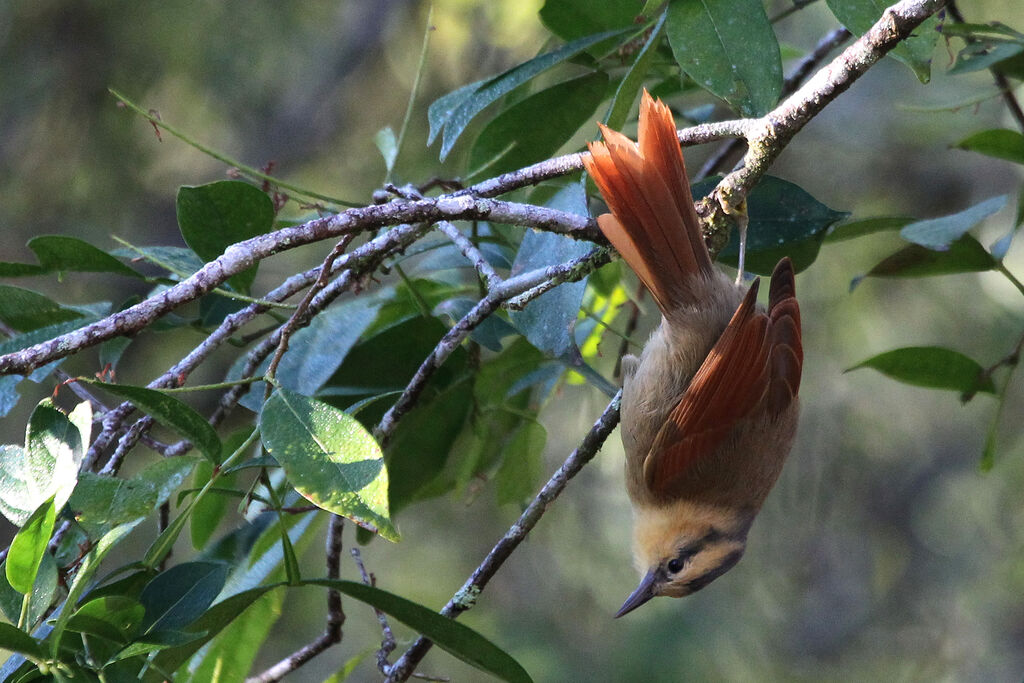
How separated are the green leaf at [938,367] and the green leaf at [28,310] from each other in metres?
1.88

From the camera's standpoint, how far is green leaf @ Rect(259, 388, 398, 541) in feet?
4.58

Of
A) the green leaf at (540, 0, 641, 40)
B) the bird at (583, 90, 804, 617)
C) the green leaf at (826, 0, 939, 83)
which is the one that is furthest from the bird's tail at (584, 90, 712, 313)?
the green leaf at (826, 0, 939, 83)

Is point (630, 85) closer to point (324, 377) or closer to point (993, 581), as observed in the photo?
point (324, 377)

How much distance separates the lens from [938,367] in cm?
235

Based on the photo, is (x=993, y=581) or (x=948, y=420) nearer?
(x=993, y=581)

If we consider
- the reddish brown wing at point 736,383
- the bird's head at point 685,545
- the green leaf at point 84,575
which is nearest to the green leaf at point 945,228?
the reddish brown wing at point 736,383

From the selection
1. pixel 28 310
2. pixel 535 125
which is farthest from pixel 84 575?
pixel 535 125

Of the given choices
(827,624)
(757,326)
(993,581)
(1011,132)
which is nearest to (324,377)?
(757,326)

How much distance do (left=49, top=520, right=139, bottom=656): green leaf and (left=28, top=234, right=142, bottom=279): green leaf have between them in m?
0.79

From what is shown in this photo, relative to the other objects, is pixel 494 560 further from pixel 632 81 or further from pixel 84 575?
pixel 632 81

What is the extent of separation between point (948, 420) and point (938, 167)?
135 centimetres

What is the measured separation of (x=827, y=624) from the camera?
495 centimetres

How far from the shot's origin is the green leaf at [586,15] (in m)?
2.24

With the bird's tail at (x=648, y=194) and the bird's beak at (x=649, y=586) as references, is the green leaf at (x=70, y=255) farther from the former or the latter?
the bird's beak at (x=649, y=586)
